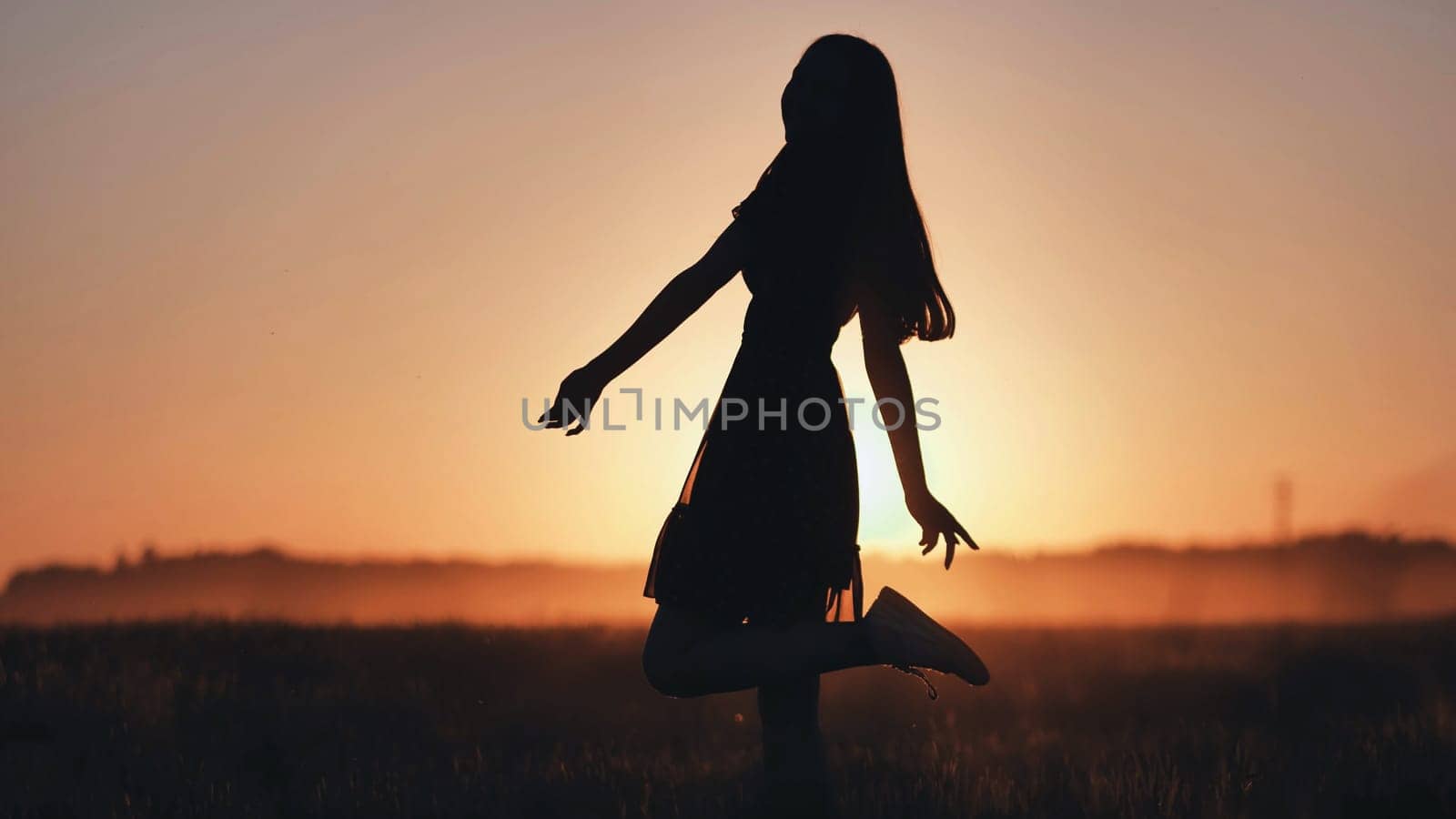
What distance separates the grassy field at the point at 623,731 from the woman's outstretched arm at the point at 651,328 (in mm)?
1813

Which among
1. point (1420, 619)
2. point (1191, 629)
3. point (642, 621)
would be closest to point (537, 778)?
point (642, 621)

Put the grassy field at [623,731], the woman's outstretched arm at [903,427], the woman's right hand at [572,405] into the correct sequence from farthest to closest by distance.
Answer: the grassy field at [623,731]
the woman's outstretched arm at [903,427]
the woman's right hand at [572,405]

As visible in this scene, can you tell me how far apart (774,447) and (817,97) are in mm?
996

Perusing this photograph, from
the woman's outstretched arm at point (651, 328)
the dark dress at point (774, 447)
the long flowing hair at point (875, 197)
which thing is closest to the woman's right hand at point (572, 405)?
the woman's outstretched arm at point (651, 328)

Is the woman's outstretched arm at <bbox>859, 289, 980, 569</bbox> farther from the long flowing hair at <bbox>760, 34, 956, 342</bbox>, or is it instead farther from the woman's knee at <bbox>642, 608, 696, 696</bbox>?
the woman's knee at <bbox>642, 608, 696, 696</bbox>

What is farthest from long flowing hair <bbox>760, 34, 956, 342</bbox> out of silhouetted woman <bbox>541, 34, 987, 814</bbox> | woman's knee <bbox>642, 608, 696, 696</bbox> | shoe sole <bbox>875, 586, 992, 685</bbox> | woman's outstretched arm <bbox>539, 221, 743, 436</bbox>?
woman's knee <bbox>642, 608, 696, 696</bbox>

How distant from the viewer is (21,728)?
6.71m

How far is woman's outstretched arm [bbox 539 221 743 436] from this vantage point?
161 inches

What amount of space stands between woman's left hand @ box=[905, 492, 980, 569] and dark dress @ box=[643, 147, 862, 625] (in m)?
0.26

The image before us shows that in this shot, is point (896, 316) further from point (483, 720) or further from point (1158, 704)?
point (1158, 704)

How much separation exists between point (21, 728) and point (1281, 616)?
9.92m

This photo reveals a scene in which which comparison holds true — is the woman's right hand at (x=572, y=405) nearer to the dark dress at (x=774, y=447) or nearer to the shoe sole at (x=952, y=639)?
the dark dress at (x=774, y=447)

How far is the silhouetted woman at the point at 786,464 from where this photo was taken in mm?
4160

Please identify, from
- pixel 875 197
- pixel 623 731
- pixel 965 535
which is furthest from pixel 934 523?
pixel 623 731
